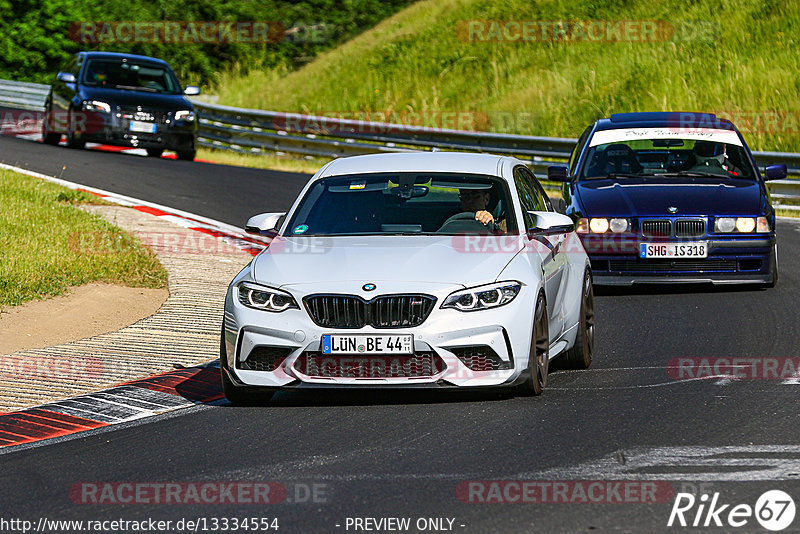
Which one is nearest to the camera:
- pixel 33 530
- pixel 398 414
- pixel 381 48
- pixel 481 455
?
pixel 33 530

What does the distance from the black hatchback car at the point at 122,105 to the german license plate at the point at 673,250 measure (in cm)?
1348

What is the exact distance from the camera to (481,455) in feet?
23.0

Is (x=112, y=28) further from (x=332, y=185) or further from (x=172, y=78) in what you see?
(x=332, y=185)

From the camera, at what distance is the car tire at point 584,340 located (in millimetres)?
9594

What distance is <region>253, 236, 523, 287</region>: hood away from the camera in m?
8.22

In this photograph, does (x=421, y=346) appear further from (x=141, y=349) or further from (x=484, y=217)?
(x=141, y=349)

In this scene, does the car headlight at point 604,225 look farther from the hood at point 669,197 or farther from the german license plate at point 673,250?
the german license plate at point 673,250

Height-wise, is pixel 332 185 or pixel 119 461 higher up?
pixel 332 185

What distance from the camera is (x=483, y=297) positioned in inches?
322

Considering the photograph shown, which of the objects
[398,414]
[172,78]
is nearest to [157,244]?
[398,414]

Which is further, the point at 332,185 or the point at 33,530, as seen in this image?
the point at 332,185

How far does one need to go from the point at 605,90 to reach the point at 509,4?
370 inches
